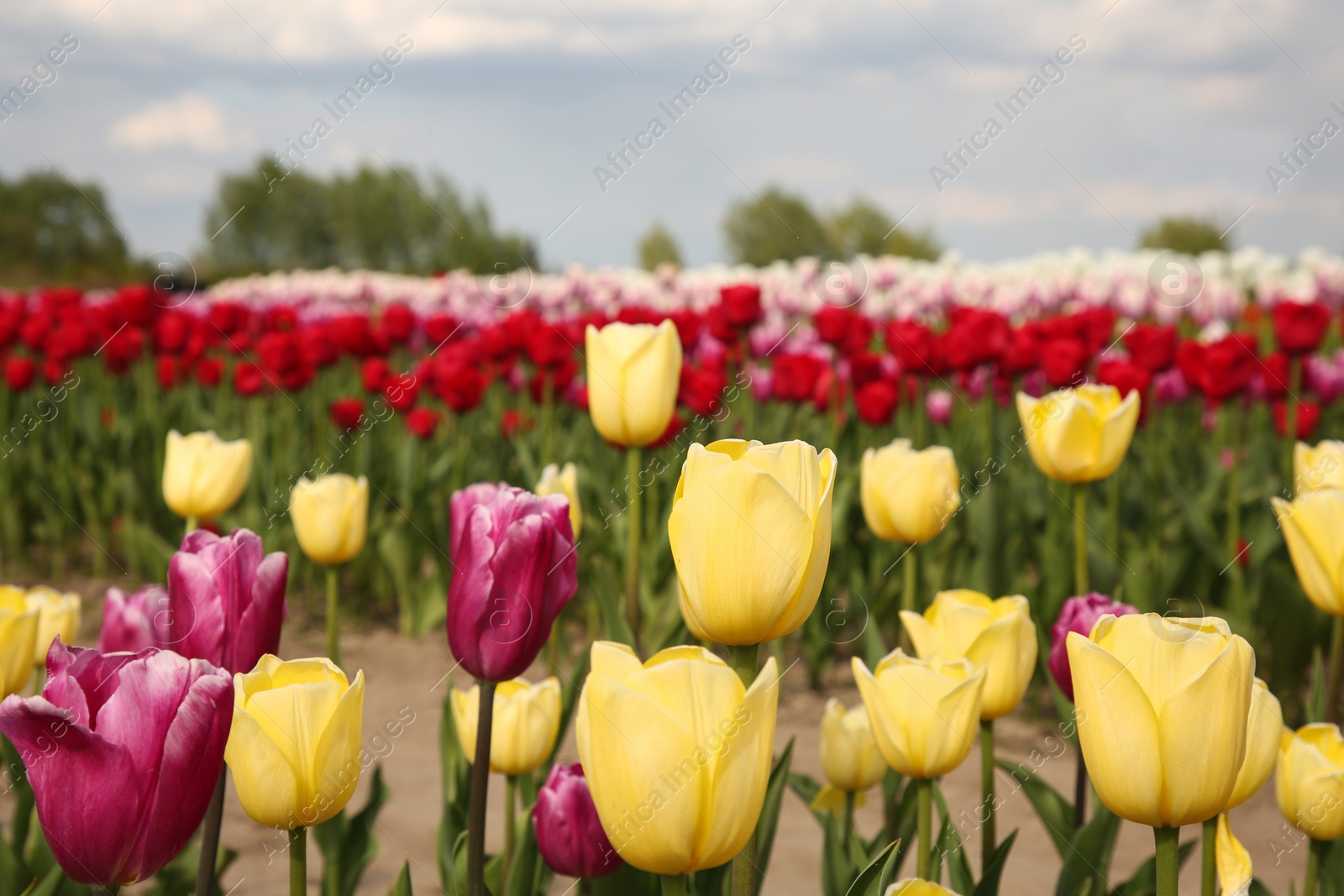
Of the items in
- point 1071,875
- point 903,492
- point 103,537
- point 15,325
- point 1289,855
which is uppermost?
point 15,325

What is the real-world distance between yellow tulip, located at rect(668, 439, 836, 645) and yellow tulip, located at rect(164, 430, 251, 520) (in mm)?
1860

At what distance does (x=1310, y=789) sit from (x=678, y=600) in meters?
2.23

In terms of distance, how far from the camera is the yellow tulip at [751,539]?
1046mm

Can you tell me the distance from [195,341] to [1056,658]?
551 centimetres

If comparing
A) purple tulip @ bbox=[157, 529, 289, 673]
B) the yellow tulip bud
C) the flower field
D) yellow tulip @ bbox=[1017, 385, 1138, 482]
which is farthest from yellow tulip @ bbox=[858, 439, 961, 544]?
purple tulip @ bbox=[157, 529, 289, 673]

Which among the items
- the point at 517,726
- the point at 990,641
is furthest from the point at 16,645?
the point at 990,641

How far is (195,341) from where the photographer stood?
6.08m

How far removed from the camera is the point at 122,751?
0.95 meters

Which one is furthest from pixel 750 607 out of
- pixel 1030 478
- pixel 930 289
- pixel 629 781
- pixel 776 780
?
pixel 930 289

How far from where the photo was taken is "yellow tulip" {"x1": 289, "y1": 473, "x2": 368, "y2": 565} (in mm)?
2357

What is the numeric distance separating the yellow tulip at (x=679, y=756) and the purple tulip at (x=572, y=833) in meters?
0.46

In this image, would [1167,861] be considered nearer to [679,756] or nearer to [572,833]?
[679,756]

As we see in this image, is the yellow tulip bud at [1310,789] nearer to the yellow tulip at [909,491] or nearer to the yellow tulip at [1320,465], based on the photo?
the yellow tulip at [1320,465]

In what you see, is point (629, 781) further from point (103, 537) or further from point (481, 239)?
point (481, 239)
